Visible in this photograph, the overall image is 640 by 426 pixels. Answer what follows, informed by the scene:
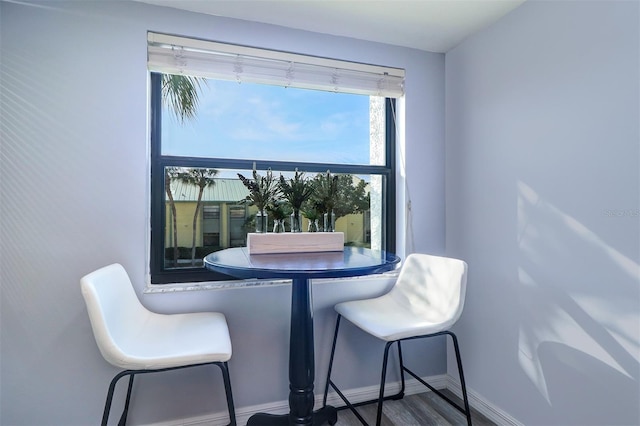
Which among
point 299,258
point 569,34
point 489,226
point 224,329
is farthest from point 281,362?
point 569,34

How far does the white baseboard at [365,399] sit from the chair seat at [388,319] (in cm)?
57

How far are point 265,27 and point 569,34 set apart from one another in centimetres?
150

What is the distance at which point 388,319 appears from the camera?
5.45 feet

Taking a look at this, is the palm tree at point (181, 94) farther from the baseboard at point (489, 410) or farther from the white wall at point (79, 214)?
the baseboard at point (489, 410)

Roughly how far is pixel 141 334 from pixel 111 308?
0.64 feet

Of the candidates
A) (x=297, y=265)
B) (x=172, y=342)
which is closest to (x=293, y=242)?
(x=297, y=265)

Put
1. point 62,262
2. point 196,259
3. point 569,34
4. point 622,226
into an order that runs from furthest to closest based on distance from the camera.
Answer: point 196,259
point 62,262
point 569,34
point 622,226

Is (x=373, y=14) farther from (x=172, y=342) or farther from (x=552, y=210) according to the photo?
(x=172, y=342)

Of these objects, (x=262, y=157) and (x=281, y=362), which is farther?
(x=262, y=157)

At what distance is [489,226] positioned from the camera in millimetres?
1935

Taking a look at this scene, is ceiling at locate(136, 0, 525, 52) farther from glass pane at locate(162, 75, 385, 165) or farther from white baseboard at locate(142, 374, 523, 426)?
white baseboard at locate(142, 374, 523, 426)

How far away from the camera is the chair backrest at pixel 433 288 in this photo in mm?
1602

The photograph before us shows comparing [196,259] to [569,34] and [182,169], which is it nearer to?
[182,169]

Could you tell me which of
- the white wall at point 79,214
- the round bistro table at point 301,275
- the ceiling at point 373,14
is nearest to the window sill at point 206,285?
the white wall at point 79,214
